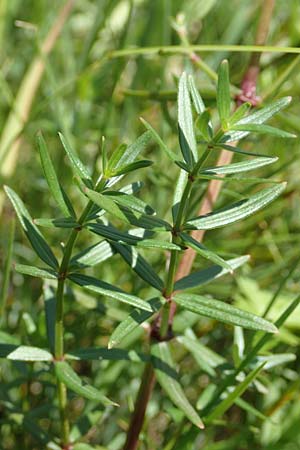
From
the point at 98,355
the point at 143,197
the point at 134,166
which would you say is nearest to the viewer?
the point at 134,166

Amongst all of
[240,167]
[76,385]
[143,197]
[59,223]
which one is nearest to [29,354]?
[76,385]

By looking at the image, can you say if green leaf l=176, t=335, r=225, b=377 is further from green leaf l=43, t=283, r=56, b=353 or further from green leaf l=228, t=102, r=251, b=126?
green leaf l=228, t=102, r=251, b=126

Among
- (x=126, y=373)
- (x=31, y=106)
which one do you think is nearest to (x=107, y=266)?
(x=126, y=373)

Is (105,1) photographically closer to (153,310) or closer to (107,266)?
(107,266)

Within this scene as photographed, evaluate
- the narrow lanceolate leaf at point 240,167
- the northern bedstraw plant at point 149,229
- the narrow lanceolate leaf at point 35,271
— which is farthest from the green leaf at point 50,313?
the narrow lanceolate leaf at point 240,167

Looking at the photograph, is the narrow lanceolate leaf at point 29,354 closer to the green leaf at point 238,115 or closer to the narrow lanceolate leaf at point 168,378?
the narrow lanceolate leaf at point 168,378

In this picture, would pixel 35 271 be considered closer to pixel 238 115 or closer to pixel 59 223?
pixel 59 223
